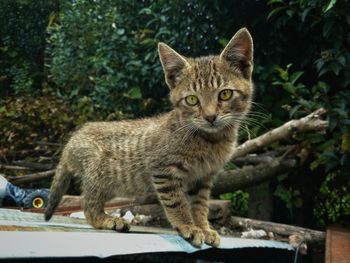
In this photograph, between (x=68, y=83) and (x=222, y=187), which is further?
(x=68, y=83)

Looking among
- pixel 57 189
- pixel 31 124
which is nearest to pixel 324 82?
pixel 57 189

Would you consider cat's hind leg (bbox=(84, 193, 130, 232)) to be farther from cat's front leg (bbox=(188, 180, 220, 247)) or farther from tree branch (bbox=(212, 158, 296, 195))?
tree branch (bbox=(212, 158, 296, 195))

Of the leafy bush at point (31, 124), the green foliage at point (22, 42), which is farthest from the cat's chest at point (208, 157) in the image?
the green foliage at point (22, 42)

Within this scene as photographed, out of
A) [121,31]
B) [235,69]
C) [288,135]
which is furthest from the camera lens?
[121,31]

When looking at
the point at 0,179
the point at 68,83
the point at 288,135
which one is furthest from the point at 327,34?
the point at 68,83

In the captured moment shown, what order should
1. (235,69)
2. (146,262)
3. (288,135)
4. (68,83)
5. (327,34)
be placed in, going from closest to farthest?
(146,262) < (235,69) < (327,34) < (288,135) < (68,83)

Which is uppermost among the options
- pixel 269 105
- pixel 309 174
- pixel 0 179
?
pixel 269 105

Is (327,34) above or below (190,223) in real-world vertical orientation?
above

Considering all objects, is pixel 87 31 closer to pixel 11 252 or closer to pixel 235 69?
pixel 235 69
